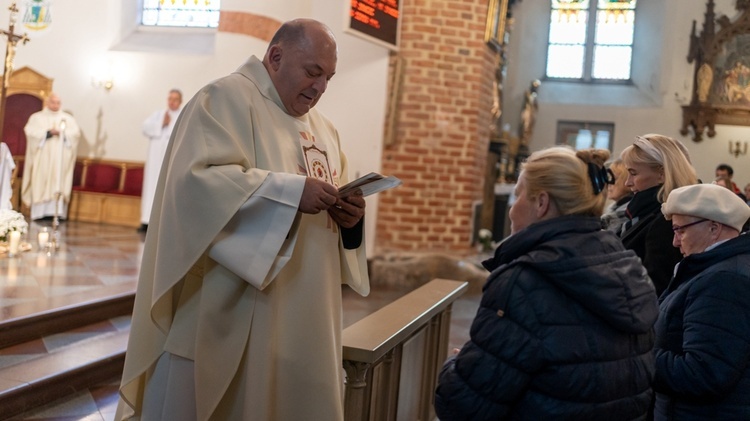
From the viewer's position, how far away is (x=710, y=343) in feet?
6.82

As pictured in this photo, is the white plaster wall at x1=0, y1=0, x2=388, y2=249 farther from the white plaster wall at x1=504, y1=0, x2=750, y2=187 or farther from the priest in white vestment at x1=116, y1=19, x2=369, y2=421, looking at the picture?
the priest in white vestment at x1=116, y1=19, x2=369, y2=421

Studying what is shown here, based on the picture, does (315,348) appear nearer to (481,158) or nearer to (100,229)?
(481,158)

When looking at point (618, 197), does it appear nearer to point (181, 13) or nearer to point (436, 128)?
point (436, 128)

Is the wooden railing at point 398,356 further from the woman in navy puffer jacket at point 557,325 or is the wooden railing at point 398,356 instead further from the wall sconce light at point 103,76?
the wall sconce light at point 103,76

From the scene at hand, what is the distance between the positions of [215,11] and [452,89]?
5.29 metres

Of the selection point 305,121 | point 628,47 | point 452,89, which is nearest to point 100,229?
point 452,89

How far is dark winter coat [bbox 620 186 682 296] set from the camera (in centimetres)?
284

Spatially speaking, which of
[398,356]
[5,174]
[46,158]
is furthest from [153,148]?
[398,356]

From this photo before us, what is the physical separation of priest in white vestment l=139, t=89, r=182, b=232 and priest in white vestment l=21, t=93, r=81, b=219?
1199 millimetres

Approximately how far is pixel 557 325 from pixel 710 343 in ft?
2.24

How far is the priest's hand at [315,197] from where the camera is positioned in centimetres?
233

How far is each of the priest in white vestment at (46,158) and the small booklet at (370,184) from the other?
32.0 ft

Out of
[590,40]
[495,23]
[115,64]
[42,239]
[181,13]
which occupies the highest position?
[590,40]

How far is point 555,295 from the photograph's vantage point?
1.66 meters
